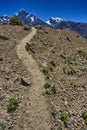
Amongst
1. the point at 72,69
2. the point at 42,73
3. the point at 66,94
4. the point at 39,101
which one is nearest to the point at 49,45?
the point at 72,69

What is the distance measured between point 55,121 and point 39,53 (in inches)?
890

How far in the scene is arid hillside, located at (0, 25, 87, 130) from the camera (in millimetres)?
27484

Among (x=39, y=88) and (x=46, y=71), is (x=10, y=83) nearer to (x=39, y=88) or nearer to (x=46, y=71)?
(x=39, y=88)

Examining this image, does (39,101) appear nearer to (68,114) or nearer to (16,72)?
(68,114)

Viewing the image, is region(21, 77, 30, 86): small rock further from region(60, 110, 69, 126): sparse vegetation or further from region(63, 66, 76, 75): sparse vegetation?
region(63, 66, 76, 75): sparse vegetation

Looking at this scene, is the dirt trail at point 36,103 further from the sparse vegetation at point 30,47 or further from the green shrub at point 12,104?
the sparse vegetation at point 30,47

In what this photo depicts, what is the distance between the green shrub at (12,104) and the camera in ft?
92.6

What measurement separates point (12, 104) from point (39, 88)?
220 inches

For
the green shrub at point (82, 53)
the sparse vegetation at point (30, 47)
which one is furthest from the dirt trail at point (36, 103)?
the green shrub at point (82, 53)

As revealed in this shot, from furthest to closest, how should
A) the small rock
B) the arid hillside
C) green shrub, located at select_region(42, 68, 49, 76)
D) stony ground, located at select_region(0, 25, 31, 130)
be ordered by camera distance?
green shrub, located at select_region(42, 68, 49, 76) < the small rock < the arid hillside < stony ground, located at select_region(0, 25, 31, 130)

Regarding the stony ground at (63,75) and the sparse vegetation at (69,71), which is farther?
the sparse vegetation at (69,71)

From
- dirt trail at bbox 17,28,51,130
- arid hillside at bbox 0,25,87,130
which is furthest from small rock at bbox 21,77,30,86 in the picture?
dirt trail at bbox 17,28,51,130

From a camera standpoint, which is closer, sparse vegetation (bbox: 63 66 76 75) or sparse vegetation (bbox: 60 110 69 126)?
sparse vegetation (bbox: 60 110 69 126)

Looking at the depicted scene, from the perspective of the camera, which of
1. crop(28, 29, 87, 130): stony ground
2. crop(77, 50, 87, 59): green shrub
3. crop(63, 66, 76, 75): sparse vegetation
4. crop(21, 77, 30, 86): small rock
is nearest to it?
crop(28, 29, 87, 130): stony ground
